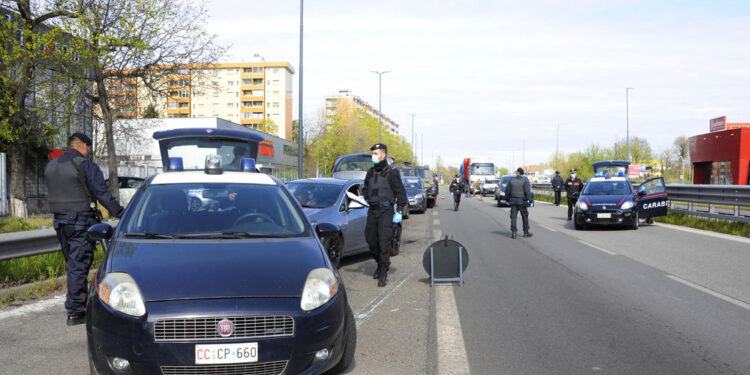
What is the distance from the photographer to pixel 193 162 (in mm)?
13695

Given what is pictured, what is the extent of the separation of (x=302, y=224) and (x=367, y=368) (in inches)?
50.1

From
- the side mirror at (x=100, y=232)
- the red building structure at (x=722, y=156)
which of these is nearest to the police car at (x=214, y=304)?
the side mirror at (x=100, y=232)

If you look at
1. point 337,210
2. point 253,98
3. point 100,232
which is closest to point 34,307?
point 100,232

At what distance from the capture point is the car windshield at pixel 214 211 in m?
4.64

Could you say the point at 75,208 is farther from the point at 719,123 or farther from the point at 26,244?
the point at 719,123

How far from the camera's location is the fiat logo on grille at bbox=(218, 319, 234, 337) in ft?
11.4

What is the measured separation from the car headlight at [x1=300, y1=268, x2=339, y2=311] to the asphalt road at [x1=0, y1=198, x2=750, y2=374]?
0.77 meters

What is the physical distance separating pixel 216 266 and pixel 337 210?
5.93m

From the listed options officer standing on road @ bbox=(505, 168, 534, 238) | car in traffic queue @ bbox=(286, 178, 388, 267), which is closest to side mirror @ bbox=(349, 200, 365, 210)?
car in traffic queue @ bbox=(286, 178, 388, 267)

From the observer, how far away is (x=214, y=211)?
196 inches

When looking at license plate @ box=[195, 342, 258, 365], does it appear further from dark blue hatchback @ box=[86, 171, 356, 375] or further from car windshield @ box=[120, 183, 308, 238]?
car windshield @ box=[120, 183, 308, 238]

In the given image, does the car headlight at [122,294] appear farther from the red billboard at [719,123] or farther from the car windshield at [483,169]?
the red billboard at [719,123]

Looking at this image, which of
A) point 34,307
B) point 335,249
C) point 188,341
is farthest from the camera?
point 335,249

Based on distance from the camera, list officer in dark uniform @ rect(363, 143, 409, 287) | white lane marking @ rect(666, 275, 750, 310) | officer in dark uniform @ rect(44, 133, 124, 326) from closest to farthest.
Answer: officer in dark uniform @ rect(44, 133, 124, 326) → white lane marking @ rect(666, 275, 750, 310) → officer in dark uniform @ rect(363, 143, 409, 287)
